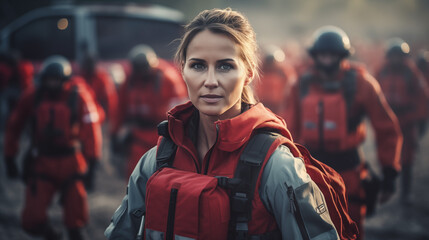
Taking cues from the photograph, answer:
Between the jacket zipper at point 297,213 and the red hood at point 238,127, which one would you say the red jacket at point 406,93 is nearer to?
the red hood at point 238,127

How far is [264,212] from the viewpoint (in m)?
1.71

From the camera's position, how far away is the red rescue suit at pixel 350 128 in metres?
3.74

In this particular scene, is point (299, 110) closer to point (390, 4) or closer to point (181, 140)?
point (181, 140)

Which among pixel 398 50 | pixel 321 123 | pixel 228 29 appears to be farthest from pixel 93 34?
pixel 228 29

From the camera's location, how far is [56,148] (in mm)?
4617

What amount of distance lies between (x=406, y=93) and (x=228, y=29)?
19.3ft

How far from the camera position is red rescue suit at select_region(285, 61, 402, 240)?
3.74 meters

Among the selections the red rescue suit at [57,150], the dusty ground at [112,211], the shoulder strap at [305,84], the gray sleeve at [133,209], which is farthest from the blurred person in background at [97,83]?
the gray sleeve at [133,209]

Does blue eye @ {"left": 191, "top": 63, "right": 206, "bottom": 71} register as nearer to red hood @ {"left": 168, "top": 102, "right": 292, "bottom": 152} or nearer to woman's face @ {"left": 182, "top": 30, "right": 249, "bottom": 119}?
woman's face @ {"left": 182, "top": 30, "right": 249, "bottom": 119}

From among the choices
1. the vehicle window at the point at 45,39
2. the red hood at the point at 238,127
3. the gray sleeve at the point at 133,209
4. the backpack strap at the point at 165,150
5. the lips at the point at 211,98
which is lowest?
the gray sleeve at the point at 133,209

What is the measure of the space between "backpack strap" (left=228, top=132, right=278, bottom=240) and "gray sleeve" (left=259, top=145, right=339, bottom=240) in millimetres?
45

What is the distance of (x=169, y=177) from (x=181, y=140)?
20 centimetres

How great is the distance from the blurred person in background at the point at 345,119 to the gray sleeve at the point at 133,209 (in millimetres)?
2221

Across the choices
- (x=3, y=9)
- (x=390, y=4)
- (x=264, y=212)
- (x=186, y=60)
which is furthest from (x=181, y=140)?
(x=390, y=4)
